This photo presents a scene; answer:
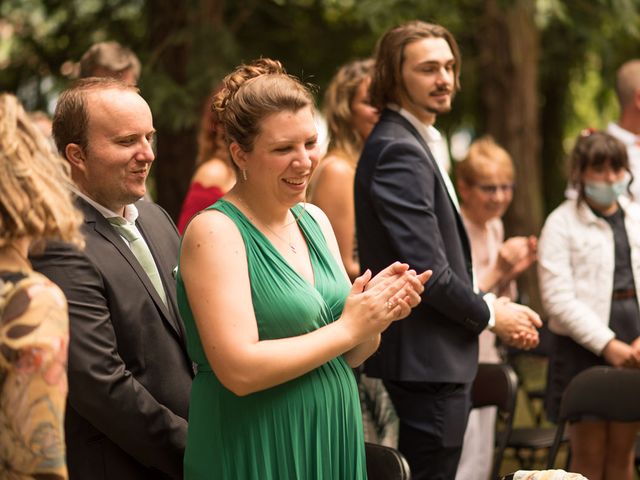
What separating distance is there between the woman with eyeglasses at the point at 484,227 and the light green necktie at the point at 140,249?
2340 millimetres

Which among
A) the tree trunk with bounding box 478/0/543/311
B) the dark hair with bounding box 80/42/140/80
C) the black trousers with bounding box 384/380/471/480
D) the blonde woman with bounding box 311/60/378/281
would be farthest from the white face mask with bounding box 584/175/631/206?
the tree trunk with bounding box 478/0/543/311

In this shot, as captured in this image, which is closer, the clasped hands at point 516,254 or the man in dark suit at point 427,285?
the man in dark suit at point 427,285

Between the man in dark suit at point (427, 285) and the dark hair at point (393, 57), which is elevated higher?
the dark hair at point (393, 57)

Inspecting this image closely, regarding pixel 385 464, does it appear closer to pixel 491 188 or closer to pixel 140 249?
pixel 140 249

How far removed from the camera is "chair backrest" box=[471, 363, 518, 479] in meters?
4.61

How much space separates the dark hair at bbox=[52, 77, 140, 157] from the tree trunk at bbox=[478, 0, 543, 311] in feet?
24.0

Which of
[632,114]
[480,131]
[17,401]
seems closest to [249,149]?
[17,401]

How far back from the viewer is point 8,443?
200 cm

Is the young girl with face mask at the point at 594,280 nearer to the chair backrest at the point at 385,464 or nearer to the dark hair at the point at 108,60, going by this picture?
the chair backrest at the point at 385,464

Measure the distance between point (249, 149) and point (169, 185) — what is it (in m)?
5.49

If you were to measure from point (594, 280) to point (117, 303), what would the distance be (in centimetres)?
279

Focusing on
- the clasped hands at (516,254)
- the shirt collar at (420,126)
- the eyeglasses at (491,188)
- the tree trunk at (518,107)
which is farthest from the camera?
the tree trunk at (518,107)

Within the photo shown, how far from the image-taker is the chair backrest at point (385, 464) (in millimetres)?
3047

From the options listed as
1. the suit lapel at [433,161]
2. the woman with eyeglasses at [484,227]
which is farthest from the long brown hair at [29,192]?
the woman with eyeglasses at [484,227]
